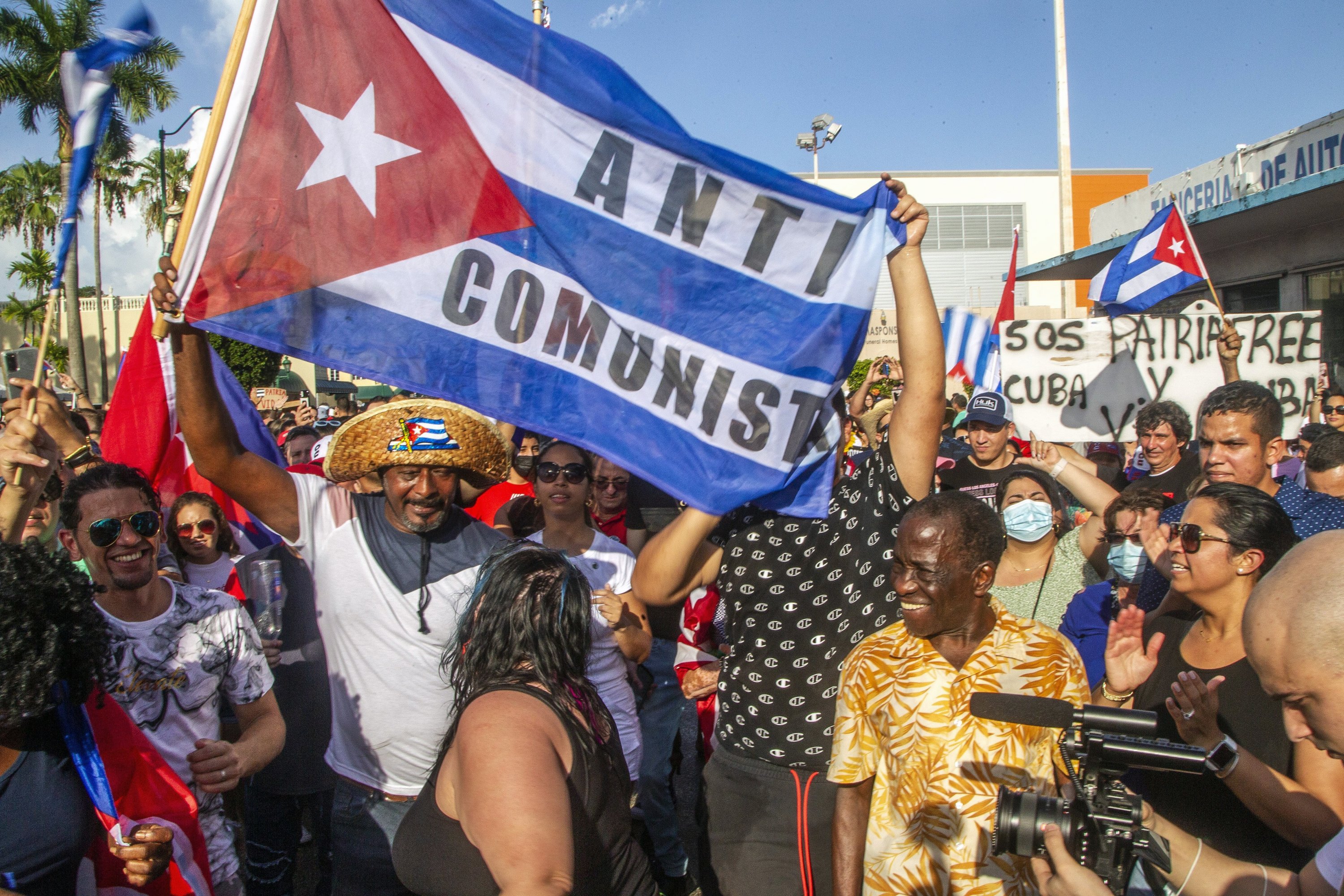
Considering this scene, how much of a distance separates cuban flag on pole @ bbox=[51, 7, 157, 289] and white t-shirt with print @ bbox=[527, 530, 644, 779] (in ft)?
6.20

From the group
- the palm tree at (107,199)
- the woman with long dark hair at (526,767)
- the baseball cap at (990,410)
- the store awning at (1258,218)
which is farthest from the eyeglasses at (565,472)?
the palm tree at (107,199)

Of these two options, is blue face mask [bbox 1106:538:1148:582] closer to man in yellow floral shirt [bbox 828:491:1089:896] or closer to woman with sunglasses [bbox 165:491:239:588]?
man in yellow floral shirt [bbox 828:491:1089:896]

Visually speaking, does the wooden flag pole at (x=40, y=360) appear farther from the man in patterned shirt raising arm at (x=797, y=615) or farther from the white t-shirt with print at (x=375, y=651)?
the man in patterned shirt raising arm at (x=797, y=615)

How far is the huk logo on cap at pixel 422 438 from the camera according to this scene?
309 cm

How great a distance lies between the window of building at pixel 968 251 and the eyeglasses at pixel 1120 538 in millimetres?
40661

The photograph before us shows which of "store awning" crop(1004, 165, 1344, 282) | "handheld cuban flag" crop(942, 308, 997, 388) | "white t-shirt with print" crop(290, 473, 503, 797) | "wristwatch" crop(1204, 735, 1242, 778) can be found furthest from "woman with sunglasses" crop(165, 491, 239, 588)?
"store awning" crop(1004, 165, 1344, 282)

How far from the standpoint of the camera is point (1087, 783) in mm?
Answer: 1633

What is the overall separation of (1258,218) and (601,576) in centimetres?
1053

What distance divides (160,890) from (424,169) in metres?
2.16

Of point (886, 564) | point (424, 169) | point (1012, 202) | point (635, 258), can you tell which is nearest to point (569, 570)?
point (886, 564)

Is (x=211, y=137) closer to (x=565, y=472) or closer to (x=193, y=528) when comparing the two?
(x=565, y=472)

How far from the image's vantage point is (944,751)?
7.16 ft

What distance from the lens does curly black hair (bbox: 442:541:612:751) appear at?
209cm

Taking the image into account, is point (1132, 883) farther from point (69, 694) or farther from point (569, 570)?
point (69, 694)
